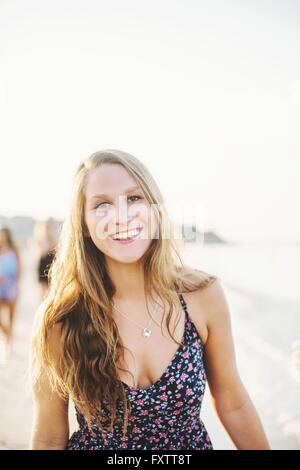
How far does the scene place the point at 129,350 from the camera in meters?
1.87

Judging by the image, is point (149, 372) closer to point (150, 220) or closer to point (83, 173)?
point (150, 220)

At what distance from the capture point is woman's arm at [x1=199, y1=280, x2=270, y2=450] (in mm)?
1788

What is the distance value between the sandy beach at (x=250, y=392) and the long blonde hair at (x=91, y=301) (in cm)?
196

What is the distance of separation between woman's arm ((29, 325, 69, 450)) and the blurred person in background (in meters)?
3.89

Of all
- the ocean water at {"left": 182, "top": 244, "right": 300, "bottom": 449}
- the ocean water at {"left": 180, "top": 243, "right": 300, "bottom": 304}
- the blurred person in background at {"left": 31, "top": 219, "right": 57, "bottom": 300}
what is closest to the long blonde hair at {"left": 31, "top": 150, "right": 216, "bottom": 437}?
the ocean water at {"left": 182, "top": 244, "right": 300, "bottom": 449}

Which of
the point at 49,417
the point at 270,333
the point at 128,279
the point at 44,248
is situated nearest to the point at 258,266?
the point at 270,333

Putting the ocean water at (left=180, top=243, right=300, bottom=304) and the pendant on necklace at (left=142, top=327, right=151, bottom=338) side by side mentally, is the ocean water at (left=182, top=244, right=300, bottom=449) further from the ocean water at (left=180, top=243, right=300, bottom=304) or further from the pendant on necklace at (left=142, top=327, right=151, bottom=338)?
the pendant on necklace at (left=142, top=327, right=151, bottom=338)

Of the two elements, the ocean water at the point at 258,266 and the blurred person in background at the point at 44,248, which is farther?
the ocean water at the point at 258,266

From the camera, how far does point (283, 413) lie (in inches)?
165

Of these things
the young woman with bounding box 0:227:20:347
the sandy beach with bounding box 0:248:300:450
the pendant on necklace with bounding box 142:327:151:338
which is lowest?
the sandy beach with bounding box 0:248:300:450

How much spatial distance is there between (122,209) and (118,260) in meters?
0.24

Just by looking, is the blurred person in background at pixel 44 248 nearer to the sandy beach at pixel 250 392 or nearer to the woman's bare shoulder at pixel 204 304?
the sandy beach at pixel 250 392

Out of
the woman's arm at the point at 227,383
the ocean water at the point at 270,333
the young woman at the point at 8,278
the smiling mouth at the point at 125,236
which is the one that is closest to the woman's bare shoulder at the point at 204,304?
the woman's arm at the point at 227,383

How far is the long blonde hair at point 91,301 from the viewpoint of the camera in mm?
1795
